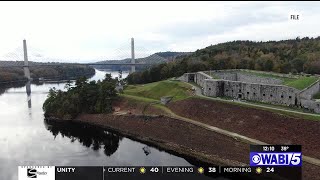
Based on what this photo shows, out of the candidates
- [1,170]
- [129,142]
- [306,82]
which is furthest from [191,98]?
[1,170]

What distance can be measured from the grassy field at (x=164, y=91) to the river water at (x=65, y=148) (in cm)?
1033

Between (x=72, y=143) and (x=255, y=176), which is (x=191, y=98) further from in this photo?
(x=255, y=176)

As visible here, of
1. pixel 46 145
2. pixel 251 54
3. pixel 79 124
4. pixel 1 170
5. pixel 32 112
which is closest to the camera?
pixel 1 170

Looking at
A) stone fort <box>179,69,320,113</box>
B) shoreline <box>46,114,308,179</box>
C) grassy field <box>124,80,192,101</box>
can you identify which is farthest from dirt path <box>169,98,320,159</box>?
grassy field <box>124,80,192,101</box>

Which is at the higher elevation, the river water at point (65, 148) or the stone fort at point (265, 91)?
the stone fort at point (265, 91)

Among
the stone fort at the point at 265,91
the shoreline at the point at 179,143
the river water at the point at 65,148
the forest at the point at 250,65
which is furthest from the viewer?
the forest at the point at 250,65

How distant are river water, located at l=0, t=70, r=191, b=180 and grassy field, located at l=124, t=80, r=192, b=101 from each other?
10332 mm

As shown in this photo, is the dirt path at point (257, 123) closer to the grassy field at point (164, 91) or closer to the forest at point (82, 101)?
the grassy field at point (164, 91)

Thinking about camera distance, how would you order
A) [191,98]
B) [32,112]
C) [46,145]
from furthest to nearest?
[32,112], [191,98], [46,145]

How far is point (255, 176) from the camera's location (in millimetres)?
23188

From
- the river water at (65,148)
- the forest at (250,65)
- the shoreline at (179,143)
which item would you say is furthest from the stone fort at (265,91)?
the river water at (65,148)

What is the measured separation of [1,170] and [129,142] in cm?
1254

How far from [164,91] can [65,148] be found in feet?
62.1

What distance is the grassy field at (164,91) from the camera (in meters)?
43.9
